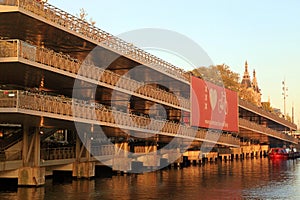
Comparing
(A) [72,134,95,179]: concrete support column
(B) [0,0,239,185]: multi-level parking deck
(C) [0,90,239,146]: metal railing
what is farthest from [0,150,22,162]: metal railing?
(A) [72,134,95,179]: concrete support column

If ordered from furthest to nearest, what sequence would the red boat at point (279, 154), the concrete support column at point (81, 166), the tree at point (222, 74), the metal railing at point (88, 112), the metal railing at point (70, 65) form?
the tree at point (222, 74)
the red boat at point (279, 154)
the concrete support column at point (81, 166)
the metal railing at point (70, 65)
the metal railing at point (88, 112)

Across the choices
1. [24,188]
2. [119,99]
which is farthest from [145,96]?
[24,188]

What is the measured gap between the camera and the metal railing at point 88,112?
29.9 m

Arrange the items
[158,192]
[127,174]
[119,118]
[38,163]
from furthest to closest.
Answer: [127,174] → [119,118] → [38,163] → [158,192]

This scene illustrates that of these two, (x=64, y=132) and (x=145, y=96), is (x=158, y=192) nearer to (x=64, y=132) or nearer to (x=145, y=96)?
(x=145, y=96)

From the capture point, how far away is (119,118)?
43.2 metres

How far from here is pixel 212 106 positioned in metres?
69.8

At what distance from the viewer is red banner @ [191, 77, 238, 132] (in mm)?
64256

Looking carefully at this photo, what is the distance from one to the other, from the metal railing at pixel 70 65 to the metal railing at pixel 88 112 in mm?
2237

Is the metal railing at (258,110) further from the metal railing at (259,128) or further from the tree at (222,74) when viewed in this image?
the tree at (222,74)

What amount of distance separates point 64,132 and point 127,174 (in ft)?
56.4

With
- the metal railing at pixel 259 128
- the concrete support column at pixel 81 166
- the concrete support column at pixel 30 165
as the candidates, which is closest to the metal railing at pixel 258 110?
the metal railing at pixel 259 128

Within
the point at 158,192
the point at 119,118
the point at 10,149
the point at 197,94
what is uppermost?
the point at 197,94

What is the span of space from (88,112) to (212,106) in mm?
34185
